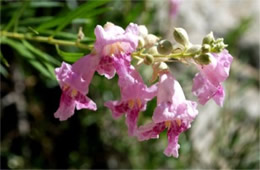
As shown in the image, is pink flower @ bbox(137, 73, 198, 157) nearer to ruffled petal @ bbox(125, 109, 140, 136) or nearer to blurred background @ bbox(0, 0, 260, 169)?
ruffled petal @ bbox(125, 109, 140, 136)

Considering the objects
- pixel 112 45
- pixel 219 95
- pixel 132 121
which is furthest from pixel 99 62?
pixel 219 95

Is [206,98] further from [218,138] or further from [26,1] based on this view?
[218,138]

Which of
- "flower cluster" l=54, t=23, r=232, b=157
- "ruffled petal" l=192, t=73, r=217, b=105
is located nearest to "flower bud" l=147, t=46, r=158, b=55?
"flower cluster" l=54, t=23, r=232, b=157

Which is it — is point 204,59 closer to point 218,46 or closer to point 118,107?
point 218,46

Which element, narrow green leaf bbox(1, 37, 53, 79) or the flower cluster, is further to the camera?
narrow green leaf bbox(1, 37, 53, 79)

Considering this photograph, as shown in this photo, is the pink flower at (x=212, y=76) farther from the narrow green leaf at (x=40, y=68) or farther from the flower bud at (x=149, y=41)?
the narrow green leaf at (x=40, y=68)

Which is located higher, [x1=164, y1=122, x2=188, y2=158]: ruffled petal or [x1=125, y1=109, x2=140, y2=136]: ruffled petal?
[x1=125, y1=109, x2=140, y2=136]: ruffled petal

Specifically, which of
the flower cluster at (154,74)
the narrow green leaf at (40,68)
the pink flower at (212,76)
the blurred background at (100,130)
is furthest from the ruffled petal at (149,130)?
the blurred background at (100,130)
